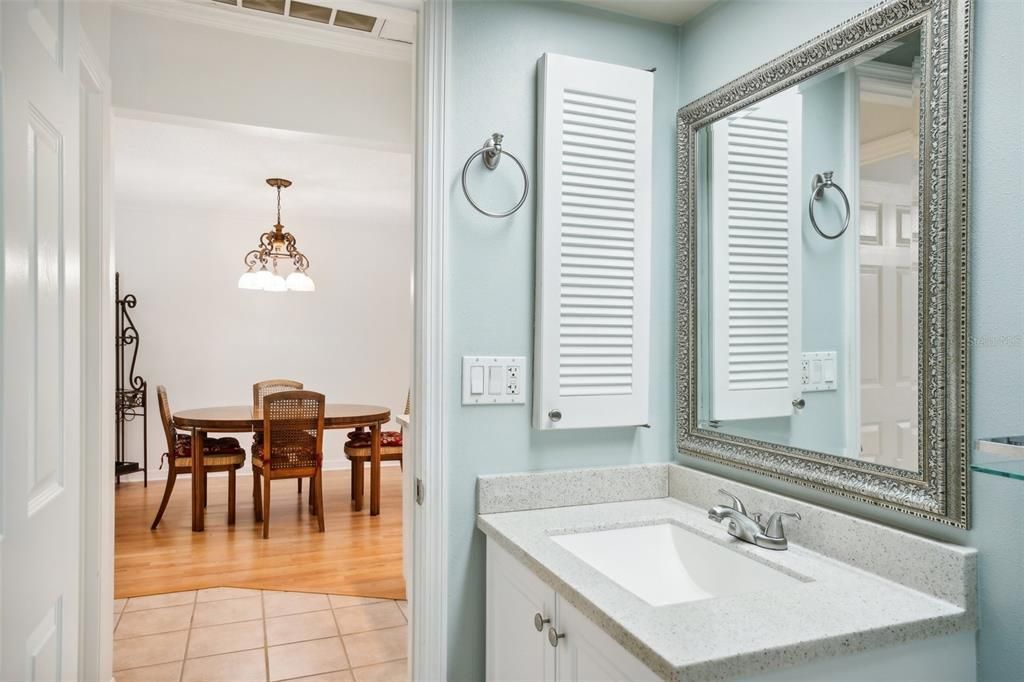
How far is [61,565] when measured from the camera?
3.79 ft

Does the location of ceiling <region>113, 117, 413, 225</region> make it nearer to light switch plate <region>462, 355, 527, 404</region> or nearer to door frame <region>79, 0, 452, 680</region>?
door frame <region>79, 0, 452, 680</region>

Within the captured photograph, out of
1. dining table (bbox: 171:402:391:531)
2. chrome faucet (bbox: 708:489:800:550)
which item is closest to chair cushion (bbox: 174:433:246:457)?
dining table (bbox: 171:402:391:531)

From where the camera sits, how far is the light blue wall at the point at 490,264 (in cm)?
171

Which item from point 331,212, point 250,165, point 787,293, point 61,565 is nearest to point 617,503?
point 787,293

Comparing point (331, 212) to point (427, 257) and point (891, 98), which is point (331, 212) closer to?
point (427, 257)

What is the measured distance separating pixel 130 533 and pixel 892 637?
4.62 metres

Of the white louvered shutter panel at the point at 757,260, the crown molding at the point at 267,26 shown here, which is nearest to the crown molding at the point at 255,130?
the crown molding at the point at 267,26

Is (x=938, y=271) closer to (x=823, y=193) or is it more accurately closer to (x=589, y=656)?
(x=823, y=193)

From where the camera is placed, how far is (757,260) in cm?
167

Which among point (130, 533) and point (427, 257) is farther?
point (130, 533)

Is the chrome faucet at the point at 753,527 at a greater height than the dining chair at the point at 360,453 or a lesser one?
greater

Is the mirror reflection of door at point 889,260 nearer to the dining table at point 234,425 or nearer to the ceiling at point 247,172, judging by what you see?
the ceiling at point 247,172

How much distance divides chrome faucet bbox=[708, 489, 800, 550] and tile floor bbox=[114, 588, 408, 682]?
5.45 ft

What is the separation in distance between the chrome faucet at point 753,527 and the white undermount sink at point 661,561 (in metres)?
0.05
